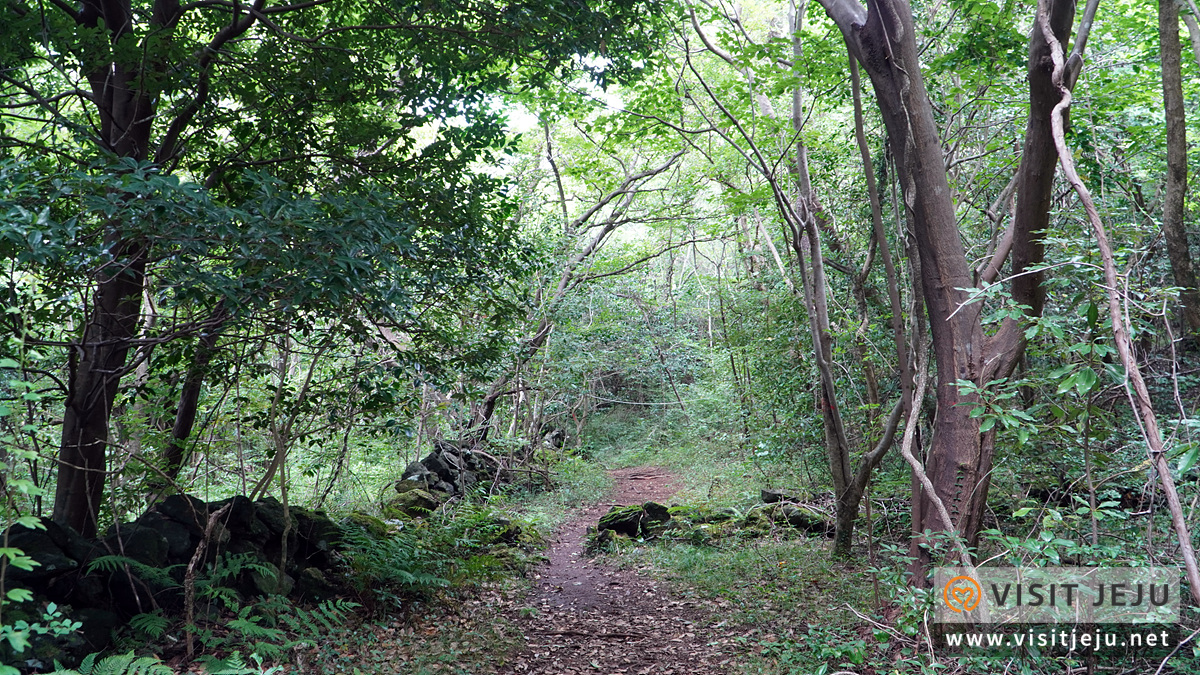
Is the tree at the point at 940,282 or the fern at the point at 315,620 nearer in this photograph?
the tree at the point at 940,282

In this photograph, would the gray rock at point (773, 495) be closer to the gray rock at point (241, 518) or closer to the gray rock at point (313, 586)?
the gray rock at point (313, 586)

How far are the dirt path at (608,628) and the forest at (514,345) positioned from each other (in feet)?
0.17

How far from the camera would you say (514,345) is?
744 centimetres

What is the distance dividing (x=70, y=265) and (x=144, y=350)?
1.41 meters

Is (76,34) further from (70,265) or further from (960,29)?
(960,29)

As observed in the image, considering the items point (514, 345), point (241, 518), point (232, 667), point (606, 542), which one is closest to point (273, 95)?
point (514, 345)

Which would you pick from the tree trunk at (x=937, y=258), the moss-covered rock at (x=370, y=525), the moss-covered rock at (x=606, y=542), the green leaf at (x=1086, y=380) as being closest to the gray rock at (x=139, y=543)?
the moss-covered rock at (x=370, y=525)

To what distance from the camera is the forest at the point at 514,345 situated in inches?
142

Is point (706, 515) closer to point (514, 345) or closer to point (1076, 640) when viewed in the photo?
point (514, 345)

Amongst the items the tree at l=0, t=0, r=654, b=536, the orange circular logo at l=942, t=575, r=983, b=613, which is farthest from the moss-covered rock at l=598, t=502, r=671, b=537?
the orange circular logo at l=942, t=575, r=983, b=613

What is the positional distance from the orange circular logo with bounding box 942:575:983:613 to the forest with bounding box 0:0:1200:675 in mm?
27

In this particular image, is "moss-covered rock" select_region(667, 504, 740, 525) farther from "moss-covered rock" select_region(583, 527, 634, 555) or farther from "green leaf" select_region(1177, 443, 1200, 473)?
"green leaf" select_region(1177, 443, 1200, 473)

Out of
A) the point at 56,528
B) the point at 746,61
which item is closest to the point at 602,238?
the point at 746,61

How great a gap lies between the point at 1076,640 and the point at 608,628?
3.78 m
